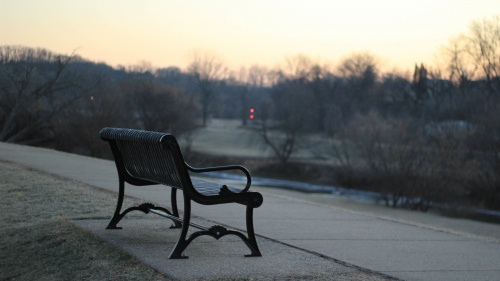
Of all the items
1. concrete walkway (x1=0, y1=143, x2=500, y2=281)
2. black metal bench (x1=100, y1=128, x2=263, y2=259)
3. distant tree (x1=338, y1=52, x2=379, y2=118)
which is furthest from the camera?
distant tree (x1=338, y1=52, x2=379, y2=118)

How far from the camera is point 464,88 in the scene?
87.3 meters

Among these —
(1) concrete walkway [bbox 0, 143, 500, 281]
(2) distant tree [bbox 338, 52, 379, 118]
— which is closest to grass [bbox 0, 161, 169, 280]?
(1) concrete walkway [bbox 0, 143, 500, 281]

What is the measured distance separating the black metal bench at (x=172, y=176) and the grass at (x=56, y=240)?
0.59 meters

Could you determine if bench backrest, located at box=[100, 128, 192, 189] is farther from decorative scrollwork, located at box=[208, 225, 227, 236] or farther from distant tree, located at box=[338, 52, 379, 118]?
distant tree, located at box=[338, 52, 379, 118]

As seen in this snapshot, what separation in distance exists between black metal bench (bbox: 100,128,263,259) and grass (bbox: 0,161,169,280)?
1.94 feet

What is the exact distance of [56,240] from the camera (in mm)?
8406

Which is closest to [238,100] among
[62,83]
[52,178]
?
[62,83]

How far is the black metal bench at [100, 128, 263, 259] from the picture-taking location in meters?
7.21

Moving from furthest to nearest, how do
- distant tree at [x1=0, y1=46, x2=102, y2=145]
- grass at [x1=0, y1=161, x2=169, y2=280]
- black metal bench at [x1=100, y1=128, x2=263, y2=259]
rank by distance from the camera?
distant tree at [x1=0, y1=46, x2=102, y2=145] < black metal bench at [x1=100, y1=128, x2=263, y2=259] < grass at [x1=0, y1=161, x2=169, y2=280]

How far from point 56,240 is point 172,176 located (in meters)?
1.78

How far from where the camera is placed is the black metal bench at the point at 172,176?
7.21 m

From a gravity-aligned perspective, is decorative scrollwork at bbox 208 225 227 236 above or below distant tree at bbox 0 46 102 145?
below

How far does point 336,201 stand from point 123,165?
131 ft

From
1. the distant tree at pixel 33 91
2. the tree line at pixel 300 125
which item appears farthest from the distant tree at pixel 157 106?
the distant tree at pixel 33 91
